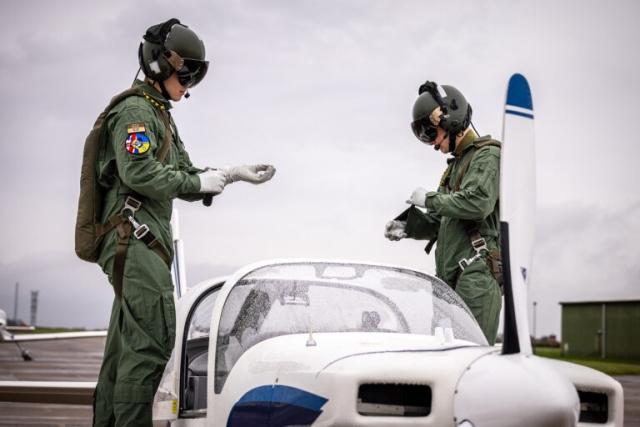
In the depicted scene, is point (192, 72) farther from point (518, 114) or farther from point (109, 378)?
point (518, 114)

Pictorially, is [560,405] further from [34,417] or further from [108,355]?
[34,417]

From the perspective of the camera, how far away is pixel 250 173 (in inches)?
179

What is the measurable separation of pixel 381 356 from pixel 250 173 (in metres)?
1.74

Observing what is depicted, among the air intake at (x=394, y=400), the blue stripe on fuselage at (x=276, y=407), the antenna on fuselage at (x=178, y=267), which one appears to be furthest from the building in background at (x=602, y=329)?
the air intake at (x=394, y=400)

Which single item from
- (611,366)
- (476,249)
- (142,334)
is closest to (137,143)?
(142,334)

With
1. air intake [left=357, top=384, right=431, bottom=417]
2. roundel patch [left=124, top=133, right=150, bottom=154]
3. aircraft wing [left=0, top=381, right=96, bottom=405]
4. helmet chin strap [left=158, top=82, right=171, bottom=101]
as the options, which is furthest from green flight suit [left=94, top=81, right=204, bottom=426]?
aircraft wing [left=0, top=381, right=96, bottom=405]

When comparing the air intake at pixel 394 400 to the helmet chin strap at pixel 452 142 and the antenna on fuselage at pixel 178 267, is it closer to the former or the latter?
the helmet chin strap at pixel 452 142

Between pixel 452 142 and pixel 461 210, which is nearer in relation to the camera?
pixel 461 210

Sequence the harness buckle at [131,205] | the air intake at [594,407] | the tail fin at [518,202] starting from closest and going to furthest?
the tail fin at [518,202] → the air intake at [594,407] → the harness buckle at [131,205]

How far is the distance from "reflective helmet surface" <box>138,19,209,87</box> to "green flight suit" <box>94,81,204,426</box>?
236mm

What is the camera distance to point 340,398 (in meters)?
2.99

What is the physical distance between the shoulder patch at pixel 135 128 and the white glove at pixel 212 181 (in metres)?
0.41

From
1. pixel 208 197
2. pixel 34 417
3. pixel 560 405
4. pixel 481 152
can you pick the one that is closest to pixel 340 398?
pixel 560 405

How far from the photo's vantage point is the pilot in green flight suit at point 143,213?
13.1 feet
